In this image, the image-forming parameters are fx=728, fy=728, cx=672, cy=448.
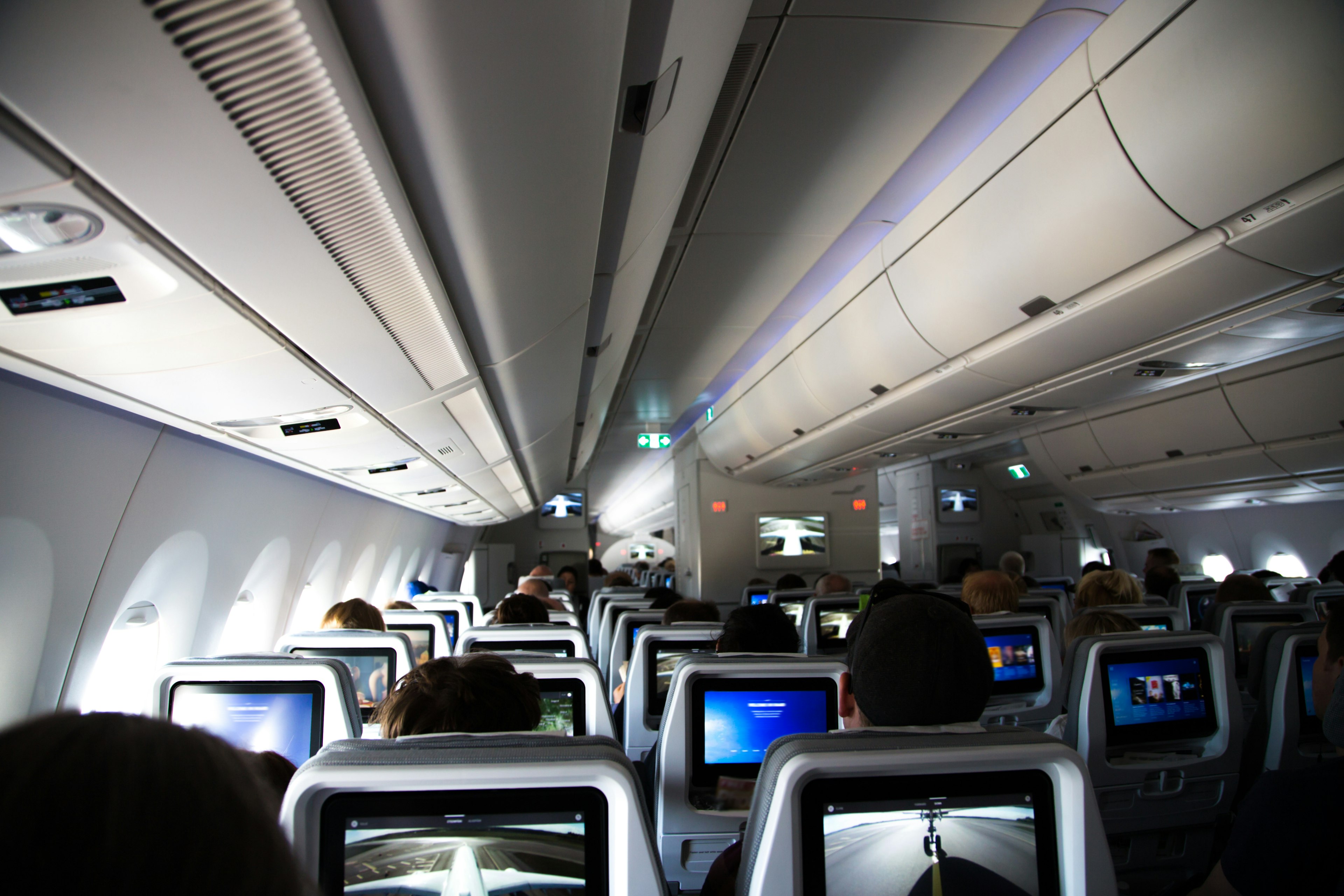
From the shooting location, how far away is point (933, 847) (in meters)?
1.51

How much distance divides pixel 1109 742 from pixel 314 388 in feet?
11.9

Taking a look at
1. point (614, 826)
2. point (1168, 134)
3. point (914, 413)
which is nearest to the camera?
point (614, 826)

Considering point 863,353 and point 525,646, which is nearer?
point 525,646

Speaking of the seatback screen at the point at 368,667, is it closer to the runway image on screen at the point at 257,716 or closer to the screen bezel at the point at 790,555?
the runway image on screen at the point at 257,716

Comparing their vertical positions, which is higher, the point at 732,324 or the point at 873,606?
the point at 732,324

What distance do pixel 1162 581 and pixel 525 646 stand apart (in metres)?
6.92

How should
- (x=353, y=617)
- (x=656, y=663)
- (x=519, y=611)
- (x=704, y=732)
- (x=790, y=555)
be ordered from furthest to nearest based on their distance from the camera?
(x=790, y=555), (x=519, y=611), (x=353, y=617), (x=656, y=663), (x=704, y=732)

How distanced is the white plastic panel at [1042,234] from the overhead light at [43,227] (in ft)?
10.3

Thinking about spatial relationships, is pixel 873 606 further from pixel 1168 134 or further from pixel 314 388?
pixel 314 388

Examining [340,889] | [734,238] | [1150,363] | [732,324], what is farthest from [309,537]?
[1150,363]

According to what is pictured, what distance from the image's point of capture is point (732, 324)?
21.7ft

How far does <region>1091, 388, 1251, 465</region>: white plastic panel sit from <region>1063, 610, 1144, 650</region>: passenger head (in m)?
5.41

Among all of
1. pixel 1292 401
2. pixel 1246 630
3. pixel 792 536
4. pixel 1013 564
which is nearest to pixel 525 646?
pixel 1246 630

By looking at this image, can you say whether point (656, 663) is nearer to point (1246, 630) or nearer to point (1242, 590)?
point (1246, 630)
